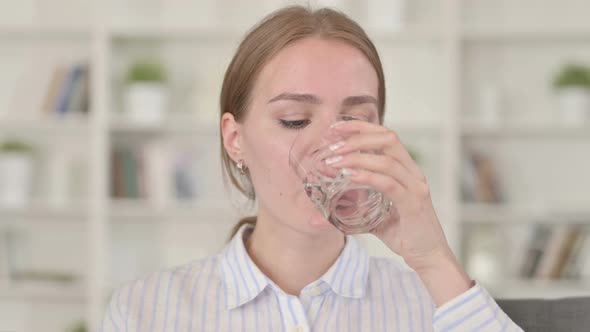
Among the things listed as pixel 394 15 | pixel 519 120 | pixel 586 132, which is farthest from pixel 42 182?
pixel 586 132

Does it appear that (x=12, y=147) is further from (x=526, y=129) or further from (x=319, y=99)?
(x=319, y=99)

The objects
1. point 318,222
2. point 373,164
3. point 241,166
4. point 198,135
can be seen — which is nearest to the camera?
point 373,164

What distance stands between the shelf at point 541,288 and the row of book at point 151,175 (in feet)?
4.94

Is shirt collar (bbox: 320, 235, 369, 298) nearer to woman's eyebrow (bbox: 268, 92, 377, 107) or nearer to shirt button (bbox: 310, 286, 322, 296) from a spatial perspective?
shirt button (bbox: 310, 286, 322, 296)

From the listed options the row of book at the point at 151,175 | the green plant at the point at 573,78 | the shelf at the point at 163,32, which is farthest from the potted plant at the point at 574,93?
the row of book at the point at 151,175

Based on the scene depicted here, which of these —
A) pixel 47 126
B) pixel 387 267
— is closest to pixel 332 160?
pixel 387 267

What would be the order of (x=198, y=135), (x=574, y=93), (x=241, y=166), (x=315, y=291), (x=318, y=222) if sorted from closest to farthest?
(x=318, y=222) < (x=315, y=291) < (x=241, y=166) < (x=574, y=93) < (x=198, y=135)

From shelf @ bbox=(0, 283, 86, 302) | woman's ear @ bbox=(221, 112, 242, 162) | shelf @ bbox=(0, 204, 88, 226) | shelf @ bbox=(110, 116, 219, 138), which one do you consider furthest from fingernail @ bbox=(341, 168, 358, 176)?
shelf @ bbox=(0, 283, 86, 302)

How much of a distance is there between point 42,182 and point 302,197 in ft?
10.0

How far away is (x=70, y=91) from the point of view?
4.00m

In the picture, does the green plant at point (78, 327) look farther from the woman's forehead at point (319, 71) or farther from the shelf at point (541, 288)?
the woman's forehead at point (319, 71)

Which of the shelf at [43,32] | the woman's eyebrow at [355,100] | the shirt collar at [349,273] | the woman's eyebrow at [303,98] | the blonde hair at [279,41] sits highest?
the shelf at [43,32]

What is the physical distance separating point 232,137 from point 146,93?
235cm

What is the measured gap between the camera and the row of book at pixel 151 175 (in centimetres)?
396
